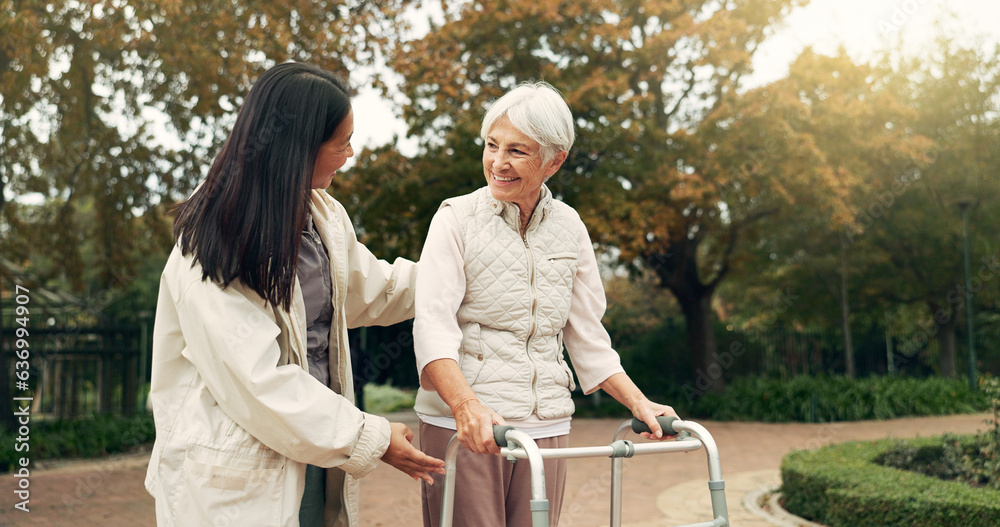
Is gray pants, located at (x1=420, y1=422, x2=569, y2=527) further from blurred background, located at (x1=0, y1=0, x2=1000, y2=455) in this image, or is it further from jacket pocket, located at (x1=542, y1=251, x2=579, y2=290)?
blurred background, located at (x1=0, y1=0, x2=1000, y2=455)

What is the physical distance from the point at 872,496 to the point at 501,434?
13.4ft

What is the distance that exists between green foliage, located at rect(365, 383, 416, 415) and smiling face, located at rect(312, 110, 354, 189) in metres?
13.6

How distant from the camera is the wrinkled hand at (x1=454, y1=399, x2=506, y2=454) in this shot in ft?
5.70

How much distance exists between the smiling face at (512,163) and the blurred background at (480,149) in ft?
22.2

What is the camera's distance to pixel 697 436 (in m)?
1.88

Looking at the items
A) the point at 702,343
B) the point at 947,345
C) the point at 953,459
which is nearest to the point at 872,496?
the point at 953,459

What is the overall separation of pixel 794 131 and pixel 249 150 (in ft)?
37.2

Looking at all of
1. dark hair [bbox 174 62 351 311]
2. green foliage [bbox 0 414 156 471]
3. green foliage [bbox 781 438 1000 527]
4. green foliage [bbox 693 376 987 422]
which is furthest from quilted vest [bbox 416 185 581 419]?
green foliage [bbox 693 376 987 422]

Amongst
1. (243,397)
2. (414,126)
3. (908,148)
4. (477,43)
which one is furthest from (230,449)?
(908,148)

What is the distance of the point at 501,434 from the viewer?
1724 millimetres

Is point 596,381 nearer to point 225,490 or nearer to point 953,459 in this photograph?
point 225,490

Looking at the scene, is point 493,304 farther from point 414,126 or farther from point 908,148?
point 908,148

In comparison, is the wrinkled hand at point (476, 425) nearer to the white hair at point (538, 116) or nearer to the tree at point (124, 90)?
the white hair at point (538, 116)

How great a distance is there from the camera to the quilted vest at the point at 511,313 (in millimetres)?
1969
